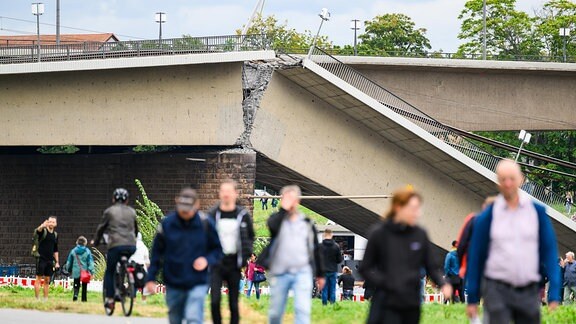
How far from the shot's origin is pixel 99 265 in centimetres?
3769

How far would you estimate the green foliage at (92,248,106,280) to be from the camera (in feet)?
120

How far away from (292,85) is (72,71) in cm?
661

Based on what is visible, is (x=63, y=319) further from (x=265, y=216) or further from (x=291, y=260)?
(x=265, y=216)

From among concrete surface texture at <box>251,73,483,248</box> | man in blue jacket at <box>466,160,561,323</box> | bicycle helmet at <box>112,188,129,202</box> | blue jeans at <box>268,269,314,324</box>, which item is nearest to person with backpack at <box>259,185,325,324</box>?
blue jeans at <box>268,269,314,324</box>

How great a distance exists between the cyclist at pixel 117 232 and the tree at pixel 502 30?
82.6m

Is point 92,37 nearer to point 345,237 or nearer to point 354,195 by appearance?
point 345,237

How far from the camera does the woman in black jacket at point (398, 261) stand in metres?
10.1

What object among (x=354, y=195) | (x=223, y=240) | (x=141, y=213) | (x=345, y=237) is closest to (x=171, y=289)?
(x=223, y=240)

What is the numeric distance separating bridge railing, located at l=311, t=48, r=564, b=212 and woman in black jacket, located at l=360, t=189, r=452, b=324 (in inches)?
1245

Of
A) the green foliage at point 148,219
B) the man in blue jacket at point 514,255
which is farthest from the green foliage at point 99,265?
the man in blue jacket at point 514,255

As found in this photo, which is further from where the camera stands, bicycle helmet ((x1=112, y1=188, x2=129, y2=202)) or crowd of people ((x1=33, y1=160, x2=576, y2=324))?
bicycle helmet ((x1=112, y1=188, x2=129, y2=202))

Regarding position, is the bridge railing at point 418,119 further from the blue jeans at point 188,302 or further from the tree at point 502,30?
the tree at point 502,30

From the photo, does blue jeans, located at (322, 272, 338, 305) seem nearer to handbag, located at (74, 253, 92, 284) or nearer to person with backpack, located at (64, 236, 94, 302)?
person with backpack, located at (64, 236, 94, 302)

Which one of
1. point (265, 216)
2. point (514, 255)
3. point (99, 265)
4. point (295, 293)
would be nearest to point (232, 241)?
point (295, 293)
